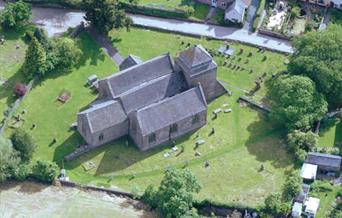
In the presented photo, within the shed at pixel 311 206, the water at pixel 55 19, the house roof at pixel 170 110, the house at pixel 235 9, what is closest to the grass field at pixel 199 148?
the house roof at pixel 170 110

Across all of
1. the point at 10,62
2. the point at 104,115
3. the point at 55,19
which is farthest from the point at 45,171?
the point at 55,19

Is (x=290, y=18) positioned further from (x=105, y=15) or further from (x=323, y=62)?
(x=105, y=15)

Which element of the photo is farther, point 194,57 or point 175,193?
point 194,57

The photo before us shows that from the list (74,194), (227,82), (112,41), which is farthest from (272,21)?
(74,194)

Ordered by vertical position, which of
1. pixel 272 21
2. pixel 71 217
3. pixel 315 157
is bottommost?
pixel 71 217

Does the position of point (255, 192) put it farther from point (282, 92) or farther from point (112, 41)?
point (112, 41)

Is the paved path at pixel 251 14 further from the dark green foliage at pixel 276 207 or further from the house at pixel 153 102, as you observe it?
the dark green foliage at pixel 276 207

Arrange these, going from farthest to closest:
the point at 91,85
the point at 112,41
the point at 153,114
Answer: the point at 112,41
the point at 91,85
the point at 153,114

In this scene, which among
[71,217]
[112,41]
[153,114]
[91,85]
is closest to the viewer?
[71,217]
